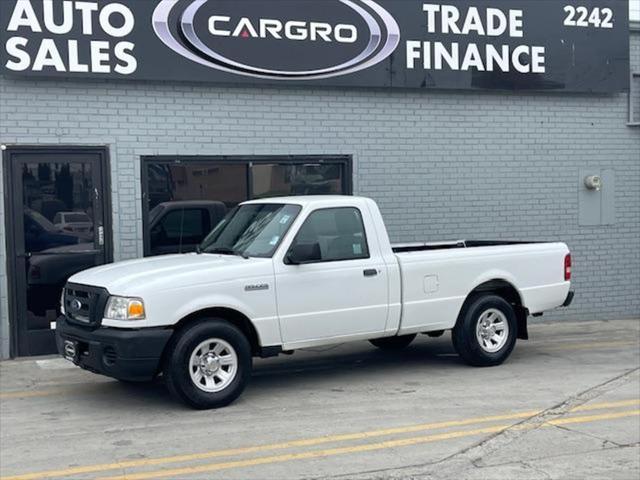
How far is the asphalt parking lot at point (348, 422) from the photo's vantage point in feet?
21.3

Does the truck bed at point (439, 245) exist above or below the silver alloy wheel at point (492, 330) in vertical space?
above

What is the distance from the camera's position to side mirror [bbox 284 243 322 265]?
8.50 m

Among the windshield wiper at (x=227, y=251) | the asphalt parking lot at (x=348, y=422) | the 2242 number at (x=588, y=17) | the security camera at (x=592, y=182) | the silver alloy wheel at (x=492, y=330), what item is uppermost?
the 2242 number at (x=588, y=17)

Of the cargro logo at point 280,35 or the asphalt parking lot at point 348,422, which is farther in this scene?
the cargro logo at point 280,35

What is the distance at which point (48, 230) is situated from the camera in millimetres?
10969

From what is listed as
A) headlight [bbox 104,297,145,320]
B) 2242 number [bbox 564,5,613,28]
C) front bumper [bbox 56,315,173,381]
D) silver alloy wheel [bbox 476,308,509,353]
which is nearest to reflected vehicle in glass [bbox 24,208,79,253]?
front bumper [bbox 56,315,173,381]

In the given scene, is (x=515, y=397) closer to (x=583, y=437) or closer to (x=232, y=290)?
Result: (x=583, y=437)

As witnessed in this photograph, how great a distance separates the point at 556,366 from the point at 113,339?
17.0 ft

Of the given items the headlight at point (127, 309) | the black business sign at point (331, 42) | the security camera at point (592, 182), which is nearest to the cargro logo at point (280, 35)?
the black business sign at point (331, 42)

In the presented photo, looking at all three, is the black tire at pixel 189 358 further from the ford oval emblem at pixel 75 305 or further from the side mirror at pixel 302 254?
the ford oval emblem at pixel 75 305

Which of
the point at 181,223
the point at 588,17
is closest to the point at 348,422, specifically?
the point at 181,223

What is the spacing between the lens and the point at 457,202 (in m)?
13.2

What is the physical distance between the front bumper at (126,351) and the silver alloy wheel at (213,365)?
0.34m

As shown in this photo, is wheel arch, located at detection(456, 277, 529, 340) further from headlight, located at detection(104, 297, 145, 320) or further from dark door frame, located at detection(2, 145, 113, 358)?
dark door frame, located at detection(2, 145, 113, 358)
